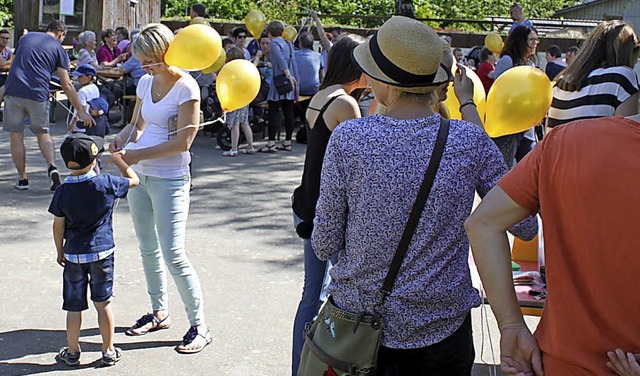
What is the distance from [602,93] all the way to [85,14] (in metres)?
15.6

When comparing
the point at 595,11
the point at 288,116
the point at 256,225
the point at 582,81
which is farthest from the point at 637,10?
the point at 582,81

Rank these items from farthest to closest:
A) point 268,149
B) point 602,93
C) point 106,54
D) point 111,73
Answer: point 106,54 < point 111,73 < point 268,149 < point 602,93

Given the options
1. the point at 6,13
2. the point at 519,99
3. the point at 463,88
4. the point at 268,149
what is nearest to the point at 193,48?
the point at 519,99

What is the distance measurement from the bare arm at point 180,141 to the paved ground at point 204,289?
1184 mm

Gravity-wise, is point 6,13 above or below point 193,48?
below

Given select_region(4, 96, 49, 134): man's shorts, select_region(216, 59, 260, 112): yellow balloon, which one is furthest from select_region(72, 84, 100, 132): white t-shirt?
select_region(216, 59, 260, 112): yellow balloon

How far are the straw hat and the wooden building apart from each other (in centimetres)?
1599

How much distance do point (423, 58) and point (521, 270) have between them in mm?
1841

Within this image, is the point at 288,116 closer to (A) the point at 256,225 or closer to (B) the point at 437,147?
(A) the point at 256,225

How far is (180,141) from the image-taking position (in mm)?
4875

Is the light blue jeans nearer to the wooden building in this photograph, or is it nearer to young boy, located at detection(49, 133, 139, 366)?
young boy, located at detection(49, 133, 139, 366)

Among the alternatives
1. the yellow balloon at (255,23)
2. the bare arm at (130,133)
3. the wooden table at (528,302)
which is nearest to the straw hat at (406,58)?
the wooden table at (528,302)

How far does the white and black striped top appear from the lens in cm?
481

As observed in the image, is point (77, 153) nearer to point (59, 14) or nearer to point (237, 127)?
point (237, 127)
